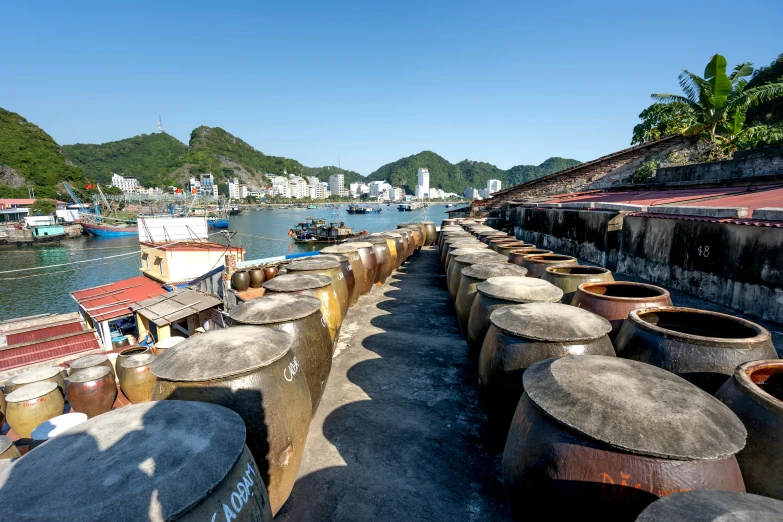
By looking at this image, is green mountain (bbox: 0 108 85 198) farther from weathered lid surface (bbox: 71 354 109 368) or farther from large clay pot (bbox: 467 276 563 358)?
large clay pot (bbox: 467 276 563 358)

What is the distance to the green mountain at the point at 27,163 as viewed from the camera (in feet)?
260

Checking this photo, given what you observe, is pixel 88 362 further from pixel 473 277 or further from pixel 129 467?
pixel 129 467

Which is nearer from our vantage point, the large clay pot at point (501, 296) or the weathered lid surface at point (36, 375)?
the large clay pot at point (501, 296)

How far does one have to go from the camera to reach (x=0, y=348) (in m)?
13.0

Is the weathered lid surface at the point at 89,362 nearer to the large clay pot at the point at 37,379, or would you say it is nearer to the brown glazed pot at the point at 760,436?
the large clay pot at the point at 37,379

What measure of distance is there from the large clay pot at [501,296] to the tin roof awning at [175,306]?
35.6 feet

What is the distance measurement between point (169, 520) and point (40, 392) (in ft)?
33.2

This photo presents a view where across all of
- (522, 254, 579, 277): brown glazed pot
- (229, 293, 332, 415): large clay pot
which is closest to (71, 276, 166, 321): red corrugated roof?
(229, 293, 332, 415): large clay pot

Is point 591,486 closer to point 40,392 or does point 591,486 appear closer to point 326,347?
point 326,347

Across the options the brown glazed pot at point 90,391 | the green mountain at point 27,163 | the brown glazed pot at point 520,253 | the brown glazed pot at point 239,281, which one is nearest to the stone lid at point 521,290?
the brown glazed pot at point 520,253

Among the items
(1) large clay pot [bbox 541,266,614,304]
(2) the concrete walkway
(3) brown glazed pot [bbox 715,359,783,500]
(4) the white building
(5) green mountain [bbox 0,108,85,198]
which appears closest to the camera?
(3) brown glazed pot [bbox 715,359,783,500]

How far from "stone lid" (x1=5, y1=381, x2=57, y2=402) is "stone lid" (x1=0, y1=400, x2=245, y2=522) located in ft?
29.4

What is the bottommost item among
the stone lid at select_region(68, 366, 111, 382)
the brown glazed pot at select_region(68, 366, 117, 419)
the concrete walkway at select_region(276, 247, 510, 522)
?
the brown glazed pot at select_region(68, 366, 117, 419)

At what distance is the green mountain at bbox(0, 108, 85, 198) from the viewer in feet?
Result: 260
